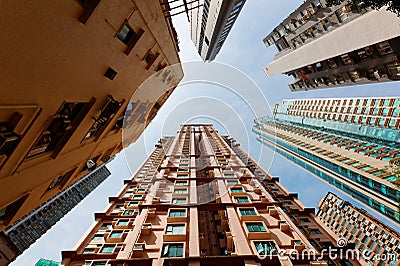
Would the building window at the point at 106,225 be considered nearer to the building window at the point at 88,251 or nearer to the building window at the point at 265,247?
the building window at the point at 88,251

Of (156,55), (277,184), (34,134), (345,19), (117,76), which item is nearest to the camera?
(34,134)

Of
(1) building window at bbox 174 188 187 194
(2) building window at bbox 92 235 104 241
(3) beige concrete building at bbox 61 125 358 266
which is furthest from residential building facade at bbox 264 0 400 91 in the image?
(2) building window at bbox 92 235 104 241

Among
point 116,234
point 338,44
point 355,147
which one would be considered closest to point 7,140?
point 116,234

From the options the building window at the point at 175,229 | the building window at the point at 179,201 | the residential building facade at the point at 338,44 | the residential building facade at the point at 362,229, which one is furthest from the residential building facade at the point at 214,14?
the residential building facade at the point at 362,229

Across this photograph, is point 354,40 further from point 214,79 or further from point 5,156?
point 5,156

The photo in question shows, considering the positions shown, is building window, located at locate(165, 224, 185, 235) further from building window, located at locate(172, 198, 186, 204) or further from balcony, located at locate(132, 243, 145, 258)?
building window, located at locate(172, 198, 186, 204)

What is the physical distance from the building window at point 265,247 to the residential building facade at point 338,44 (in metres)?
15.1

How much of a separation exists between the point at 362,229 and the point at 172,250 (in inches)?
2928

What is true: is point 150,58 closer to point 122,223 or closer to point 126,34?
point 126,34

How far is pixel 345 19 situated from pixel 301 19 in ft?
28.2

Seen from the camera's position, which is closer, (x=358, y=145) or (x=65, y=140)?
(x=65, y=140)

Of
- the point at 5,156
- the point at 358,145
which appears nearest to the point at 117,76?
the point at 5,156

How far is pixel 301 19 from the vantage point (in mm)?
31312

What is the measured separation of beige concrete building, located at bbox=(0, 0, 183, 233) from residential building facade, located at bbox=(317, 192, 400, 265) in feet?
181
